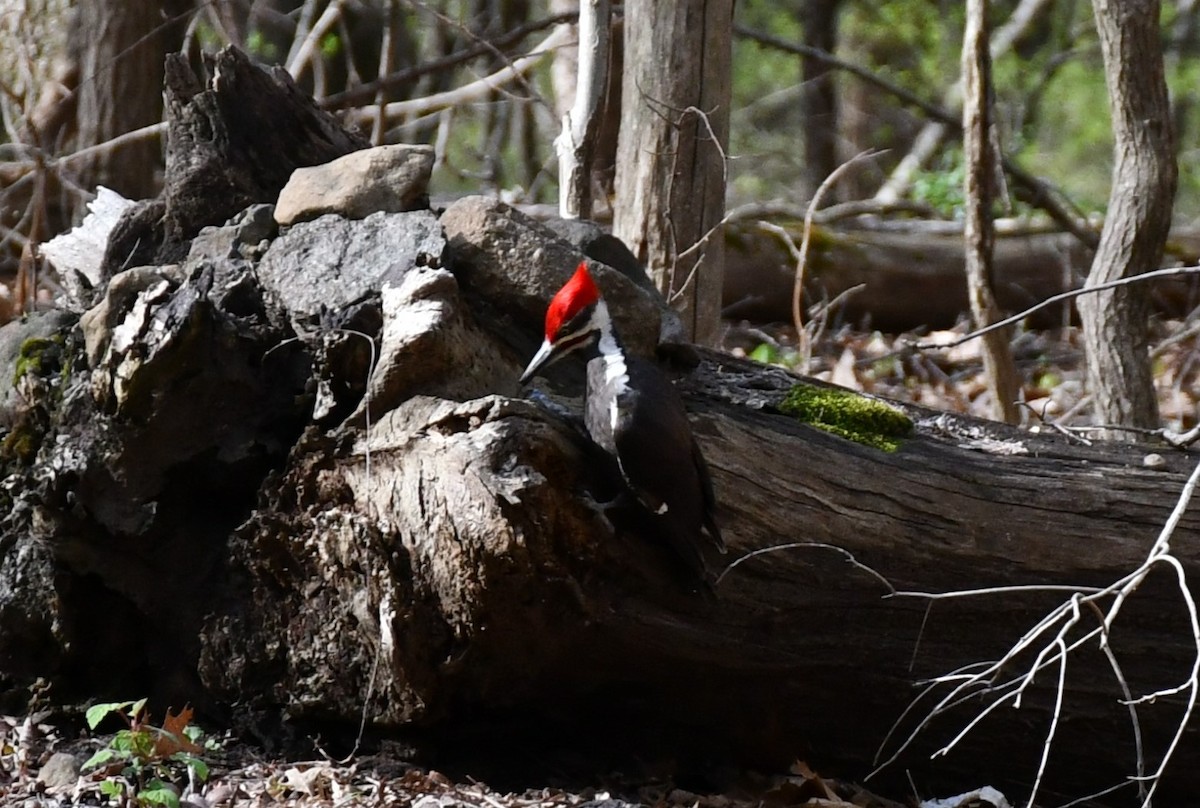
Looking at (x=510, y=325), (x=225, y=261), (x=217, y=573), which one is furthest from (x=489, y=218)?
(x=217, y=573)

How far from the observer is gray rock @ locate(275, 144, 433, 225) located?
12.1ft

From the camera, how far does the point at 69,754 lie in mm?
3334

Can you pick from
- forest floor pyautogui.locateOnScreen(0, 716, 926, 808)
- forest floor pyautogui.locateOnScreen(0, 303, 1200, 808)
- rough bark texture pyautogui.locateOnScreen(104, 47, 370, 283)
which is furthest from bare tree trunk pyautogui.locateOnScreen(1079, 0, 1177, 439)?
rough bark texture pyautogui.locateOnScreen(104, 47, 370, 283)

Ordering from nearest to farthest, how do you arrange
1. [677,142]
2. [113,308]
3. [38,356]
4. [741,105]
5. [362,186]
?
1. [113,308]
2. [38,356]
3. [362,186]
4. [677,142]
5. [741,105]

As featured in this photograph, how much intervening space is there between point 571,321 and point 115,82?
472 cm

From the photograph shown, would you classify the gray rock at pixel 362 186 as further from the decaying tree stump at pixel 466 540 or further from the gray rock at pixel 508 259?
the gray rock at pixel 508 259

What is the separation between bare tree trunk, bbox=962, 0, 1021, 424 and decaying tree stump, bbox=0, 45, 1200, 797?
189cm

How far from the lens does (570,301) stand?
3.21m

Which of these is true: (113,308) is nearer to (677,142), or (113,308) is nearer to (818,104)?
(677,142)

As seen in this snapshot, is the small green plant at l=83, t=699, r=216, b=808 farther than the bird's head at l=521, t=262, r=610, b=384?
No

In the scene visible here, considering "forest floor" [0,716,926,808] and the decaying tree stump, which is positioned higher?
the decaying tree stump

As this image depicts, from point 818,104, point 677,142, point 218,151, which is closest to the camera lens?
point 218,151

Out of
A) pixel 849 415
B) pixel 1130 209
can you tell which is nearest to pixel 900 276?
pixel 1130 209

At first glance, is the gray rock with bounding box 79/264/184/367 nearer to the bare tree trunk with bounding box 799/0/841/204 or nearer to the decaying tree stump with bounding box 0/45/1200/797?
A: the decaying tree stump with bounding box 0/45/1200/797
